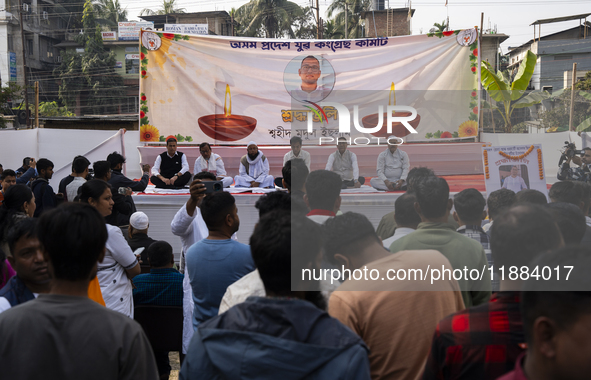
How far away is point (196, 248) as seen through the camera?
7.08ft

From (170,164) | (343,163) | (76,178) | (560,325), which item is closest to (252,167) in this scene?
(170,164)

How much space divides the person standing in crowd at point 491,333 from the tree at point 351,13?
2448 centimetres

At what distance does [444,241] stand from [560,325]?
3.21ft

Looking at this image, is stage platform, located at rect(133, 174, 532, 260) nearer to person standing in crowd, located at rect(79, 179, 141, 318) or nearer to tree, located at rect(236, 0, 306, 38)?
person standing in crowd, located at rect(79, 179, 141, 318)

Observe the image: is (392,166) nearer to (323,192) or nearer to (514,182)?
(514,182)

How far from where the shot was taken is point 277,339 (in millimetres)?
1093

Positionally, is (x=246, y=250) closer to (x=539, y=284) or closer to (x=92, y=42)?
(x=539, y=284)

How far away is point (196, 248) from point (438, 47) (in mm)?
7220

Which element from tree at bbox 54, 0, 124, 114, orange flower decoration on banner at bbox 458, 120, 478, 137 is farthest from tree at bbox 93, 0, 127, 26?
orange flower decoration on banner at bbox 458, 120, 478, 137

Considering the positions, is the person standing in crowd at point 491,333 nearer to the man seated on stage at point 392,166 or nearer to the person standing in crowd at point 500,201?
the person standing in crowd at point 500,201

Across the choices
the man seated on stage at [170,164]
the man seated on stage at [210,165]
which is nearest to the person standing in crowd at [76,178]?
the man seated on stage at [170,164]

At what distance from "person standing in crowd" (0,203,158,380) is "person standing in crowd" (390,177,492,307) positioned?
1.13m

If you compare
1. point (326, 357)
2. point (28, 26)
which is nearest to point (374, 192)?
point (326, 357)

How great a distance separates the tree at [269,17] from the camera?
83.9 feet
